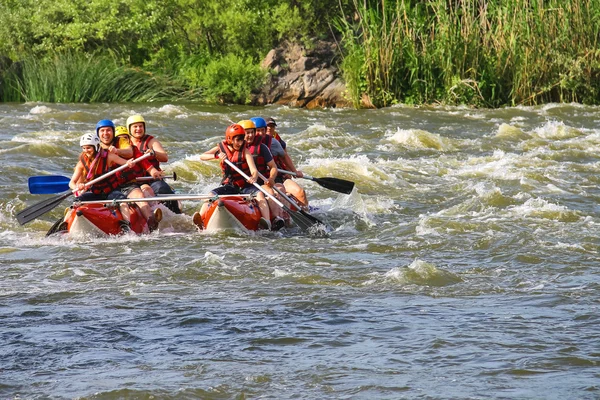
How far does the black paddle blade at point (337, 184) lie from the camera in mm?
11125

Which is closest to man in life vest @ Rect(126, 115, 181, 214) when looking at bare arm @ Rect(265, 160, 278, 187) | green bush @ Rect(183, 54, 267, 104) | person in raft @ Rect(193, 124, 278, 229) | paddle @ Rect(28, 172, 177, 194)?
paddle @ Rect(28, 172, 177, 194)

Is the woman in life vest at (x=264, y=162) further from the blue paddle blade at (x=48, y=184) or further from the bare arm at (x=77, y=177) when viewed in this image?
the blue paddle blade at (x=48, y=184)

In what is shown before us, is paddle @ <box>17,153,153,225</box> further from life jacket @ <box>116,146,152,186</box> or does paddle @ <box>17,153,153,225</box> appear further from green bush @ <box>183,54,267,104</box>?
green bush @ <box>183,54,267,104</box>

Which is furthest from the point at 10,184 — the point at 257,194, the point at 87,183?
the point at 257,194

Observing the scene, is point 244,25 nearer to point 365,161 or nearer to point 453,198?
point 365,161

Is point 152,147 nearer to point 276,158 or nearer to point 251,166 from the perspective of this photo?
point 251,166

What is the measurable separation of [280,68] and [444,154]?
26.1 feet

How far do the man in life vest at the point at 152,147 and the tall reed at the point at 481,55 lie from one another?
9.98m

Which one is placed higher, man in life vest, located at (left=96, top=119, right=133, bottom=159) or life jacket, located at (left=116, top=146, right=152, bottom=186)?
man in life vest, located at (left=96, top=119, right=133, bottom=159)

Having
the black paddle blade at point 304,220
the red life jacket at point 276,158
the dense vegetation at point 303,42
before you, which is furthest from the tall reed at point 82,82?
the black paddle blade at point 304,220

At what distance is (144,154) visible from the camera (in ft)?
33.5

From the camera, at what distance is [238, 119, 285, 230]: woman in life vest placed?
33.7 ft

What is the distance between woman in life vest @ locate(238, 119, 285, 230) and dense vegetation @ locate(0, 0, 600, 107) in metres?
9.89

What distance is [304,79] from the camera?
22344 millimetres
